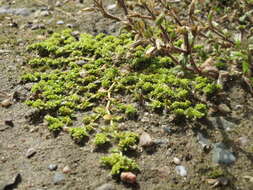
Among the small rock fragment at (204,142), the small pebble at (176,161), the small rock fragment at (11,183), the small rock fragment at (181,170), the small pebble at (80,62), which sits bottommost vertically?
the small rock fragment at (11,183)

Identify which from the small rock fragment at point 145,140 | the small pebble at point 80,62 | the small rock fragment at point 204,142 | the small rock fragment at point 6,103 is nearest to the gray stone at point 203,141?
the small rock fragment at point 204,142

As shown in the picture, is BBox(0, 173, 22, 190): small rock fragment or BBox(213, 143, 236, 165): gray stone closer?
BBox(0, 173, 22, 190): small rock fragment

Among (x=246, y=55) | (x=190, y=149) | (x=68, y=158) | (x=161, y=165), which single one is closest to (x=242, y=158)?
(x=190, y=149)

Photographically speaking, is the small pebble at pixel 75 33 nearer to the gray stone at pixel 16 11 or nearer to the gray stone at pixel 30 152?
the gray stone at pixel 16 11

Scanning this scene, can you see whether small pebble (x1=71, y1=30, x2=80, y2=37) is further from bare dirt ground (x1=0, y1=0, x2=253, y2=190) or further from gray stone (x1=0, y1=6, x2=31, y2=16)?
bare dirt ground (x1=0, y1=0, x2=253, y2=190)

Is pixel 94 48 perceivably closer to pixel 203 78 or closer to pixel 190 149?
pixel 203 78

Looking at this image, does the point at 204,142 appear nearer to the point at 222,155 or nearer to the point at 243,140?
the point at 222,155

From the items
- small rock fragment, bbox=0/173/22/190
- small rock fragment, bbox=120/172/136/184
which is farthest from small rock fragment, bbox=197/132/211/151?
small rock fragment, bbox=0/173/22/190
